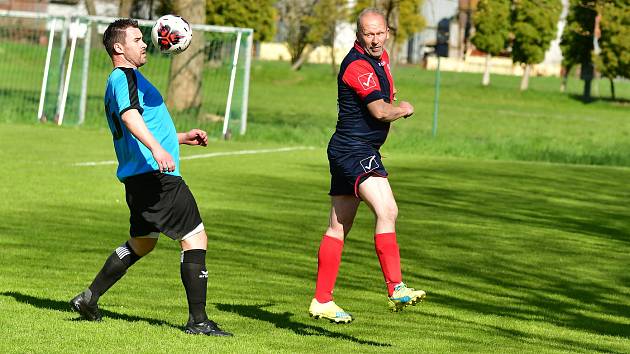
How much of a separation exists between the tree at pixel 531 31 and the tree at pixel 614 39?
7.88m

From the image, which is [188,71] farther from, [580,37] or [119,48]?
[580,37]

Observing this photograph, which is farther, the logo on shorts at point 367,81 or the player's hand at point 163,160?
the logo on shorts at point 367,81

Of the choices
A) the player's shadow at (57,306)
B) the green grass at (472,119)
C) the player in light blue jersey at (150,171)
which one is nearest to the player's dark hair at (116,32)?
the player in light blue jersey at (150,171)

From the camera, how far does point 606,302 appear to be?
10992mm

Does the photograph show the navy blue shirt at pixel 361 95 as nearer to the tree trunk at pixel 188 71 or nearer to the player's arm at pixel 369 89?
the player's arm at pixel 369 89

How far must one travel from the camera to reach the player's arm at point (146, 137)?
742cm

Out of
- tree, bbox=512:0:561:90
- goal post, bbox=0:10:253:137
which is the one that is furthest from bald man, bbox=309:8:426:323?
tree, bbox=512:0:561:90

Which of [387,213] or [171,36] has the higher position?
[171,36]

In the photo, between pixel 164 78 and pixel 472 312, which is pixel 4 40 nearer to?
pixel 164 78

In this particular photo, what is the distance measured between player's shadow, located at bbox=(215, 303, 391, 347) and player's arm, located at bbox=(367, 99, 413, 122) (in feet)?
4.59

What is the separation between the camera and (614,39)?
6681cm

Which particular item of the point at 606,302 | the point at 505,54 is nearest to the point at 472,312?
the point at 606,302

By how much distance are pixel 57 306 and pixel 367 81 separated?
265 cm

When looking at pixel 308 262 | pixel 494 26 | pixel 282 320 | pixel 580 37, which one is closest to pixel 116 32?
pixel 282 320
